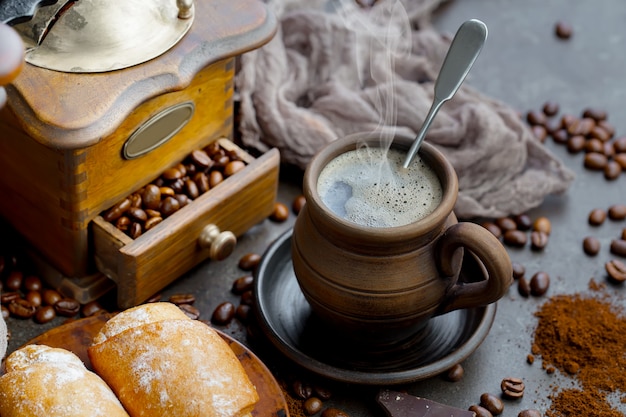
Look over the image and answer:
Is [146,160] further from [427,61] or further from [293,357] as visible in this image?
[427,61]

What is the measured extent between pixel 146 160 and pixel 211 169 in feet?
0.60

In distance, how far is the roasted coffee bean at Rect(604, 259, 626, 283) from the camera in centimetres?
207

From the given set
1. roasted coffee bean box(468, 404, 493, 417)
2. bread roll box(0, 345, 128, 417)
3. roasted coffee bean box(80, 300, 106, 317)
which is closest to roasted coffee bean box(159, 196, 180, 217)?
roasted coffee bean box(80, 300, 106, 317)

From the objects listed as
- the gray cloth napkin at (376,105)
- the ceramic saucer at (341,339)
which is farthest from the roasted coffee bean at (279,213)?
the ceramic saucer at (341,339)

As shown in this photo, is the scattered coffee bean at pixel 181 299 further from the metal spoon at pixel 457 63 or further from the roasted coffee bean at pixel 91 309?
the metal spoon at pixel 457 63

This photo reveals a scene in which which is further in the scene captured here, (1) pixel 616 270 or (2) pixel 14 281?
(1) pixel 616 270

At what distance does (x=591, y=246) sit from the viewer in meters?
2.17

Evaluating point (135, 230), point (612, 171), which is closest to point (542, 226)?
point (612, 171)

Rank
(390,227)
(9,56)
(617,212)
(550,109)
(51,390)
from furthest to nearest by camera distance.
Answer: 1. (550,109)
2. (617,212)
3. (390,227)
4. (51,390)
5. (9,56)

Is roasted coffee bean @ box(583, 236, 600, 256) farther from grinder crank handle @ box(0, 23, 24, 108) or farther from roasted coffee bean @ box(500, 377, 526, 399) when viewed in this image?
grinder crank handle @ box(0, 23, 24, 108)

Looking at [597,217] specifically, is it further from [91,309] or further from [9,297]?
[9,297]

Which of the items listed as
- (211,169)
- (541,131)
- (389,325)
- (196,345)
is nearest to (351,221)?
(389,325)

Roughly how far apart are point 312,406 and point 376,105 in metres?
0.94

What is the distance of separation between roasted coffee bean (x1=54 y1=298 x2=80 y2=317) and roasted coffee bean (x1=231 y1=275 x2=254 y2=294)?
1.18 feet
